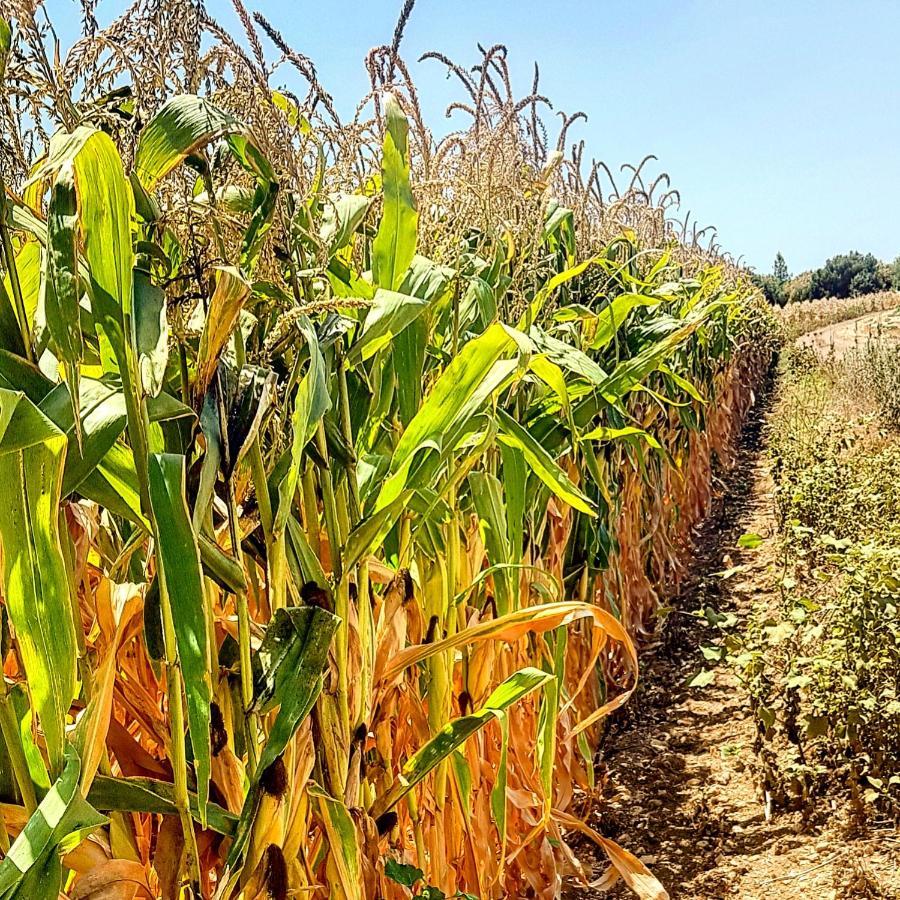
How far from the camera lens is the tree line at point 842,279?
37.8 m

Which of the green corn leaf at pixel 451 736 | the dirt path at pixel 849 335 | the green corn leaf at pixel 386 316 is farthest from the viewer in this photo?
the dirt path at pixel 849 335

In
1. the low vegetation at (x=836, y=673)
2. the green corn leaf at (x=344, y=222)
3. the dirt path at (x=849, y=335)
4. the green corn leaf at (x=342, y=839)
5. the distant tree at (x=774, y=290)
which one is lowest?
the low vegetation at (x=836, y=673)

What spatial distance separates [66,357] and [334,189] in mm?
895

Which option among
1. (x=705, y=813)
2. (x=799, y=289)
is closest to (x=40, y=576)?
(x=705, y=813)

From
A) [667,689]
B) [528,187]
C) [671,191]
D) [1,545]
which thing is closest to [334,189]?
[528,187]

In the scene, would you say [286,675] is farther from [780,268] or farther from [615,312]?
[780,268]

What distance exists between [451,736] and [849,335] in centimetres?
1942

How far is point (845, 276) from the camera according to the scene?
129 ft

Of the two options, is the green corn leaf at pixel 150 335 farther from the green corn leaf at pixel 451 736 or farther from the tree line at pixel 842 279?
the tree line at pixel 842 279

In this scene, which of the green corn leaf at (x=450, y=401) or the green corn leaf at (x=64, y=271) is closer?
the green corn leaf at (x=64, y=271)

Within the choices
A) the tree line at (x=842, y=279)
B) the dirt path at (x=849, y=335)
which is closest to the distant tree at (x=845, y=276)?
the tree line at (x=842, y=279)

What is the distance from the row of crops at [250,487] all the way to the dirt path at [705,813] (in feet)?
1.50

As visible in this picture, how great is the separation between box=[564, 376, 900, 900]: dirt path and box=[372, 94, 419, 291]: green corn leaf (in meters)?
1.54

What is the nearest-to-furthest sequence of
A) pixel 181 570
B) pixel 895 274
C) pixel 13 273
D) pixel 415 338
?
1. pixel 13 273
2. pixel 181 570
3. pixel 415 338
4. pixel 895 274
